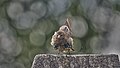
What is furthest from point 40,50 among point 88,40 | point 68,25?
point 68,25

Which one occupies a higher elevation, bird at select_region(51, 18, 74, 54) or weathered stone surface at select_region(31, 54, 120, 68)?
bird at select_region(51, 18, 74, 54)

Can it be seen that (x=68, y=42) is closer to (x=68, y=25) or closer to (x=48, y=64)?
(x=68, y=25)

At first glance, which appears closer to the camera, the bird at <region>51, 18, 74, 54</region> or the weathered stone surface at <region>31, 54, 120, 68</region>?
the weathered stone surface at <region>31, 54, 120, 68</region>

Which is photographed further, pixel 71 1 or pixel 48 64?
pixel 71 1

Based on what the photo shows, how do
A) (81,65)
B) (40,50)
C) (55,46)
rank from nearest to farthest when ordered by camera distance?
1. (81,65)
2. (55,46)
3. (40,50)

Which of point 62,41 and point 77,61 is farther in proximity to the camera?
point 62,41

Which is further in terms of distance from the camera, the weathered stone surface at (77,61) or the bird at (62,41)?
the bird at (62,41)

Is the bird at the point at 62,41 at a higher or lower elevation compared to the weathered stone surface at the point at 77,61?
higher

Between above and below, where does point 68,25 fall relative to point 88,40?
above
